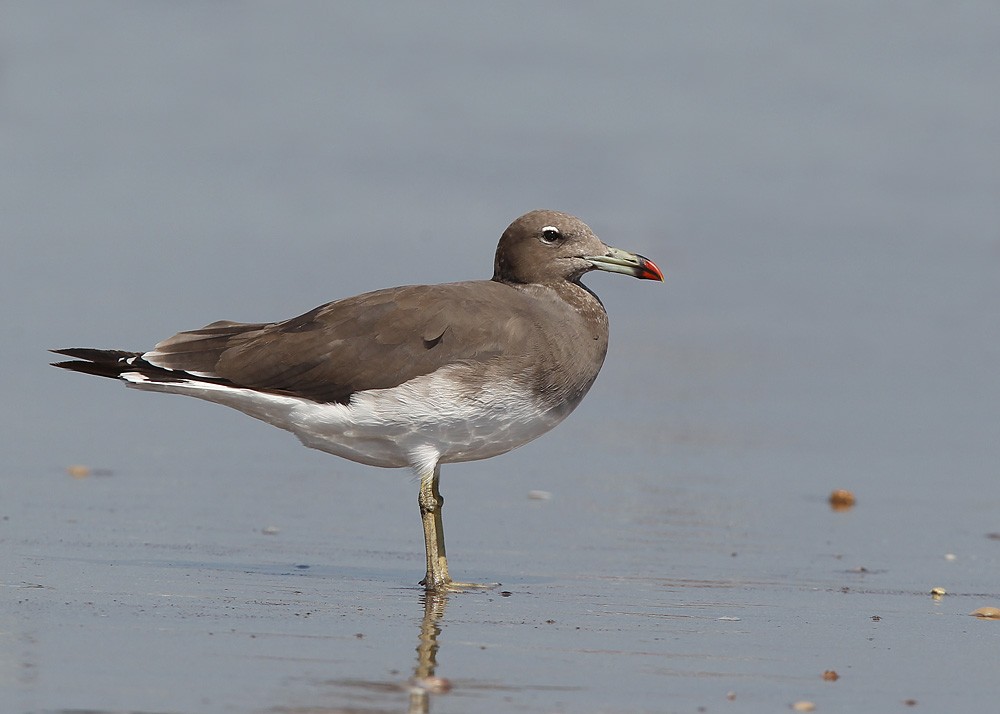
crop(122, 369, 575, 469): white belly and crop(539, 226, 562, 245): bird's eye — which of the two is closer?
crop(122, 369, 575, 469): white belly

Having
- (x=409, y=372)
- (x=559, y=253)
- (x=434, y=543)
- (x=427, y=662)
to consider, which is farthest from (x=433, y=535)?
(x=427, y=662)

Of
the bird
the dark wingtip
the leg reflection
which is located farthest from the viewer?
the dark wingtip

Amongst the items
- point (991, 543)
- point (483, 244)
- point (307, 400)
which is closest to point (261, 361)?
point (307, 400)

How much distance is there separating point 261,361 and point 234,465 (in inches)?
104

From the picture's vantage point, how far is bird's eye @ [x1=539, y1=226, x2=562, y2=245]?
28.9 feet

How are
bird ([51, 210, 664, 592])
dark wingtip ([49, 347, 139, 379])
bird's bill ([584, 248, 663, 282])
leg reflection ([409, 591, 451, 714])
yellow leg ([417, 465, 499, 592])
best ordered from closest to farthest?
leg reflection ([409, 591, 451, 714]) → yellow leg ([417, 465, 499, 592]) → bird ([51, 210, 664, 592]) → dark wingtip ([49, 347, 139, 379]) → bird's bill ([584, 248, 663, 282])

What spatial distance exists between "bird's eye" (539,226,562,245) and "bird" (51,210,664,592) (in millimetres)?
383

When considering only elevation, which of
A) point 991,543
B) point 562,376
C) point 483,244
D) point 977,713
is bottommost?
point 977,713

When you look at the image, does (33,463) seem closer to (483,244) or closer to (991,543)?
(991,543)

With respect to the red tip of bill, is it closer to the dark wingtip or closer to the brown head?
the brown head

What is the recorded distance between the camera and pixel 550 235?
883cm

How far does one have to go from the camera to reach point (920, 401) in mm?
13609

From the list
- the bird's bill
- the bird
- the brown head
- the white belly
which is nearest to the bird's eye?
the brown head

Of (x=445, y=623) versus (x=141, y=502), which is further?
(x=141, y=502)
